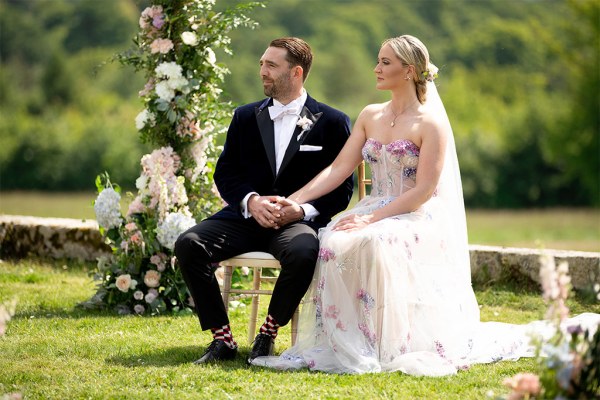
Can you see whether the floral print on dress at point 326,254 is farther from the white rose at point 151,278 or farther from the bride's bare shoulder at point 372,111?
the white rose at point 151,278

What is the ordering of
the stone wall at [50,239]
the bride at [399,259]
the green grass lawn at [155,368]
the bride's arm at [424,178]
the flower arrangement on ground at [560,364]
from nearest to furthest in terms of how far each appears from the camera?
the flower arrangement on ground at [560,364] < the green grass lawn at [155,368] < the bride at [399,259] < the bride's arm at [424,178] < the stone wall at [50,239]

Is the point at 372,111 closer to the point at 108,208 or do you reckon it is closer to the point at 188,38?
the point at 188,38

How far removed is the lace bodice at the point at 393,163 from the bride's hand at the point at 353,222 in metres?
0.31

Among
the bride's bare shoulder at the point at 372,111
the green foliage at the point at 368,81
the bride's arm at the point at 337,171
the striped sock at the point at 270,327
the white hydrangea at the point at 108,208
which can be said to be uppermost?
the green foliage at the point at 368,81

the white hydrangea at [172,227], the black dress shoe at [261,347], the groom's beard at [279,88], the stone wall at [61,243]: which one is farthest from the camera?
the stone wall at [61,243]

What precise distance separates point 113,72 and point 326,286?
50.8m

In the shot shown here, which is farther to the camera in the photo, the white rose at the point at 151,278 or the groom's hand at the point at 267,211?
the white rose at the point at 151,278

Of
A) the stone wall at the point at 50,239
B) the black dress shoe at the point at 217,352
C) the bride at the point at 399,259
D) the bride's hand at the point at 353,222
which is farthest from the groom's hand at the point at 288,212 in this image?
the stone wall at the point at 50,239

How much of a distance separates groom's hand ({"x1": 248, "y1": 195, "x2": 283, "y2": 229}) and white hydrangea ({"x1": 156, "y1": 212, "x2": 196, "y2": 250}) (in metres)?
1.11

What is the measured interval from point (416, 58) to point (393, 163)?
61cm

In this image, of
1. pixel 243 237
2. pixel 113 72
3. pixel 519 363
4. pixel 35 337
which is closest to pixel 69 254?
pixel 35 337

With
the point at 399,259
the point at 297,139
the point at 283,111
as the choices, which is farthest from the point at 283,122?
the point at 399,259

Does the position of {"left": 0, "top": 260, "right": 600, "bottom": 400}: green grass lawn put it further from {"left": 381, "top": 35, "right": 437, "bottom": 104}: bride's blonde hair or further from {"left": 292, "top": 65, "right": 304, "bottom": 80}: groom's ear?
{"left": 292, "top": 65, "right": 304, "bottom": 80}: groom's ear

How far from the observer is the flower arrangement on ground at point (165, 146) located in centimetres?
650
